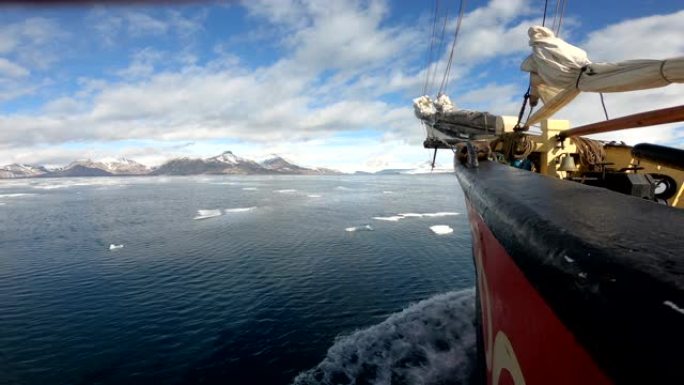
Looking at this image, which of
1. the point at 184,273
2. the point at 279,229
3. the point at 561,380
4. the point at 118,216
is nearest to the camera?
the point at 561,380

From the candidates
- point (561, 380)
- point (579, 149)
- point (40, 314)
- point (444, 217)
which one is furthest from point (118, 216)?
point (561, 380)

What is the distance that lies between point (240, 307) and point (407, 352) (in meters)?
8.54

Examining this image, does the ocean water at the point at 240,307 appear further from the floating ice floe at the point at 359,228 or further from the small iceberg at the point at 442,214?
the small iceberg at the point at 442,214

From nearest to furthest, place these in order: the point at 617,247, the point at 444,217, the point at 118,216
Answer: the point at 617,247 → the point at 444,217 → the point at 118,216

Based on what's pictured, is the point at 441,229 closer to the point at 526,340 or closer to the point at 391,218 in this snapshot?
the point at 391,218

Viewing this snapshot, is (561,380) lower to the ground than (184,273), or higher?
higher

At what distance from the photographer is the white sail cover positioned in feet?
13.5

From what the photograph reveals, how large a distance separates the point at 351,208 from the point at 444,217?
46.6ft

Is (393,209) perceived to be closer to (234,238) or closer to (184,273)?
(234,238)

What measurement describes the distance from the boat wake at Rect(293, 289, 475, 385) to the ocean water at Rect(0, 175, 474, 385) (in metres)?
0.06

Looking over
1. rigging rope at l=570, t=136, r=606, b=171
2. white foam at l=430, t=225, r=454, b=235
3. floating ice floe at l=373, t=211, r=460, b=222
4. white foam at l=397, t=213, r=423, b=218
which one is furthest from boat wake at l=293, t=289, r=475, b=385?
white foam at l=397, t=213, r=423, b=218

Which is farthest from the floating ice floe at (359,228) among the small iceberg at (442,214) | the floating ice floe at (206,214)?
the floating ice floe at (206,214)

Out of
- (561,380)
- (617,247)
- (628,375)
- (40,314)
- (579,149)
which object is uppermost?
(579,149)

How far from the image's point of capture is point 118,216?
48781mm
